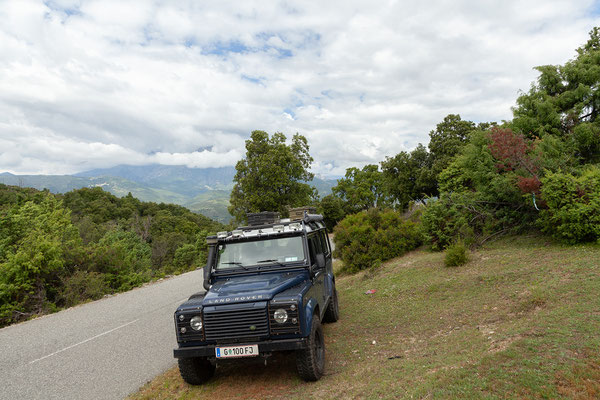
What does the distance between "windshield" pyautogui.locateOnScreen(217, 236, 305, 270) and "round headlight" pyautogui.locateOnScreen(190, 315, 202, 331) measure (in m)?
1.51

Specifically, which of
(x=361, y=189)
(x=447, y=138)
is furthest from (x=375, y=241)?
(x=361, y=189)

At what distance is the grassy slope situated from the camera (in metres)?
3.89

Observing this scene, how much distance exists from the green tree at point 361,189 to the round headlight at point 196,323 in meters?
46.4

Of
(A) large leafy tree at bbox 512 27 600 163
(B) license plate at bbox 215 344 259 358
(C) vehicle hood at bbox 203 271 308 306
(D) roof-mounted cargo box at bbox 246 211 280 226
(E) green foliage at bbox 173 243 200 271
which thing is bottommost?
(E) green foliage at bbox 173 243 200 271

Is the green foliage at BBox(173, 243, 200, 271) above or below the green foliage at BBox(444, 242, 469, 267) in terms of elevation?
below

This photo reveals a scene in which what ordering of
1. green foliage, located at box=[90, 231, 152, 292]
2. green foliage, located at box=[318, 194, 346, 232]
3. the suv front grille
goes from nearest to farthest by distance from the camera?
the suv front grille
green foliage, located at box=[90, 231, 152, 292]
green foliage, located at box=[318, 194, 346, 232]


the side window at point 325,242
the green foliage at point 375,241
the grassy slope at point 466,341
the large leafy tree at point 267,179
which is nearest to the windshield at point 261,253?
the grassy slope at point 466,341

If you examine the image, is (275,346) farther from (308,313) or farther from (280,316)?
(308,313)

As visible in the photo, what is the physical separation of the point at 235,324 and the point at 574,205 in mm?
9382

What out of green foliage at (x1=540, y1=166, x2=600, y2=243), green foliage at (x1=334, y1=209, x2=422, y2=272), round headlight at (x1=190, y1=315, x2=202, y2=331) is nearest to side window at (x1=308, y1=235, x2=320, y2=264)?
round headlight at (x1=190, y1=315, x2=202, y2=331)

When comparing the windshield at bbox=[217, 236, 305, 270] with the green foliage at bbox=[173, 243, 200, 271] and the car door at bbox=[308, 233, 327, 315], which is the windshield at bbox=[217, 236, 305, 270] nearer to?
the car door at bbox=[308, 233, 327, 315]

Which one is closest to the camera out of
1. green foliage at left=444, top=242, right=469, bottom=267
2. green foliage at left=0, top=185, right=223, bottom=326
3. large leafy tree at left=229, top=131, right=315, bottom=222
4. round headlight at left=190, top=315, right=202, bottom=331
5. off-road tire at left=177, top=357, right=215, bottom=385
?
round headlight at left=190, top=315, right=202, bottom=331

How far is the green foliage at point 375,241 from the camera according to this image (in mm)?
14750

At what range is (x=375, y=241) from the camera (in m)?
15.0
